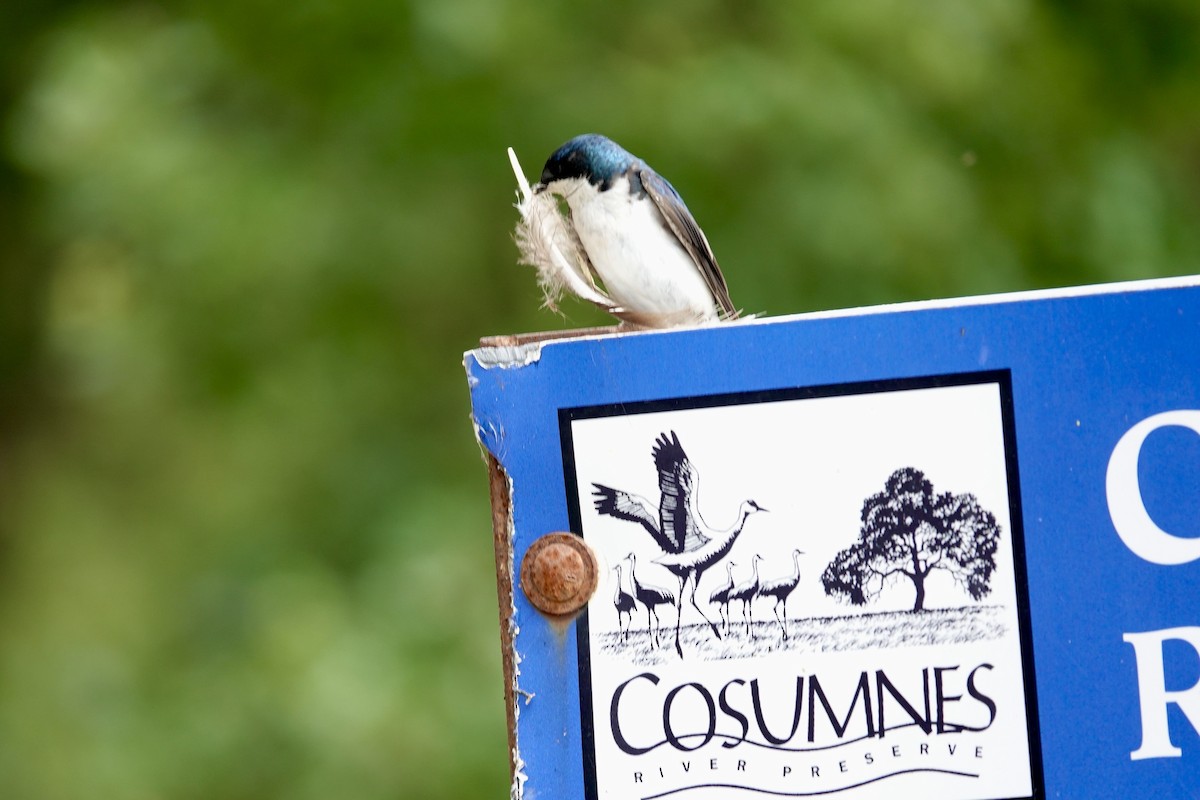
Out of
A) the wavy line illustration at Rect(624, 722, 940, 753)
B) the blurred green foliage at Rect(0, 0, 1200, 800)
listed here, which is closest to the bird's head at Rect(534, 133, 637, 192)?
the wavy line illustration at Rect(624, 722, 940, 753)

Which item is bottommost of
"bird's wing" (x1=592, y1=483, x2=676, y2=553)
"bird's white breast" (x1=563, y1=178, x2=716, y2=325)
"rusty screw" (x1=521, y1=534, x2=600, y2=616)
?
"rusty screw" (x1=521, y1=534, x2=600, y2=616)

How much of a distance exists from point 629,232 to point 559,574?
0.45 m

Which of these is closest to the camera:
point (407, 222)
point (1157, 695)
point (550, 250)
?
point (1157, 695)

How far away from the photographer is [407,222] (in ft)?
10.6

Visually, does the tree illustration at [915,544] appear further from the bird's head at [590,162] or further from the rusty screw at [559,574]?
the bird's head at [590,162]

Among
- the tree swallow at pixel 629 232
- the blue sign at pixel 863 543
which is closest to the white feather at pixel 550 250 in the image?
the tree swallow at pixel 629 232

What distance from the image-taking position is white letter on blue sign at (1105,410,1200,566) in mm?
1218

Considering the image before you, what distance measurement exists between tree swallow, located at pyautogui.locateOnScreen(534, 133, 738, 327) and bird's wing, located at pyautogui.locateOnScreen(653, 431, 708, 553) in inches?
10.7

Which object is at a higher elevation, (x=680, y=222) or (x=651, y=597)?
(x=680, y=222)

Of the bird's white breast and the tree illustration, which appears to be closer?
the tree illustration

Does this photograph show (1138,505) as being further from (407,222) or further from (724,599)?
(407,222)

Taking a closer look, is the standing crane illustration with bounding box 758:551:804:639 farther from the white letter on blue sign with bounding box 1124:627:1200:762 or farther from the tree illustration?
the white letter on blue sign with bounding box 1124:627:1200:762

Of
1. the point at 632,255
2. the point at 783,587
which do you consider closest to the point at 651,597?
the point at 783,587

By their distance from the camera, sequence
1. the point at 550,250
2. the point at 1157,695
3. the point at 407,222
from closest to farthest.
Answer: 1. the point at 1157,695
2. the point at 550,250
3. the point at 407,222
